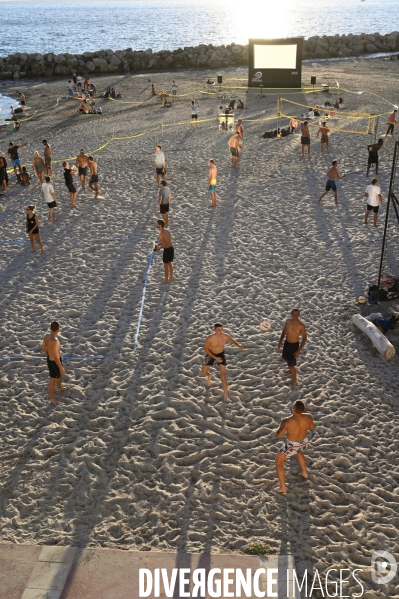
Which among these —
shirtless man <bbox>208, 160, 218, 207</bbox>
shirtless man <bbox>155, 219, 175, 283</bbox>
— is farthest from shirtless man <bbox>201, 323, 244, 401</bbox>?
shirtless man <bbox>208, 160, 218, 207</bbox>

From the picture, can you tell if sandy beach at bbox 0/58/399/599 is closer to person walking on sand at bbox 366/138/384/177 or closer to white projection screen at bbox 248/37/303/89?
person walking on sand at bbox 366/138/384/177

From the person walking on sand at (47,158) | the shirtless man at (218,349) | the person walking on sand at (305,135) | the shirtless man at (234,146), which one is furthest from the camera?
the person walking on sand at (305,135)

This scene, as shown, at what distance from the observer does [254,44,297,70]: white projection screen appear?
31.1 meters

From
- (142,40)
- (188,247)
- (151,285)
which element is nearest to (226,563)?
(151,285)

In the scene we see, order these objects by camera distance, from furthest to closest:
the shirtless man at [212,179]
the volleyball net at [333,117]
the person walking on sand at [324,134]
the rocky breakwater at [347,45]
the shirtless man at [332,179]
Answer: the rocky breakwater at [347,45], the volleyball net at [333,117], the person walking on sand at [324,134], the shirtless man at [212,179], the shirtless man at [332,179]

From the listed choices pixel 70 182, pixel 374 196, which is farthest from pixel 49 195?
pixel 374 196

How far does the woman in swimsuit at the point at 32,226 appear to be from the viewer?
12.7 metres

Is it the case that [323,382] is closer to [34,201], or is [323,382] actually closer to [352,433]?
[352,433]

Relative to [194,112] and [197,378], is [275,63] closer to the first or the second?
[194,112]

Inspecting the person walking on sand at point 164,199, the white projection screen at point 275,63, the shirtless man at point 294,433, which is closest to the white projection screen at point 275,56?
the white projection screen at point 275,63

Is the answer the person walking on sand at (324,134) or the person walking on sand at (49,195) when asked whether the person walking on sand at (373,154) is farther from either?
the person walking on sand at (49,195)

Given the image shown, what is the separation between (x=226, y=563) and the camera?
5938mm

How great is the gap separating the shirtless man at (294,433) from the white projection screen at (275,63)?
28.6 metres

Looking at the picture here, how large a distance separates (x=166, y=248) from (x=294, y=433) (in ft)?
18.6
